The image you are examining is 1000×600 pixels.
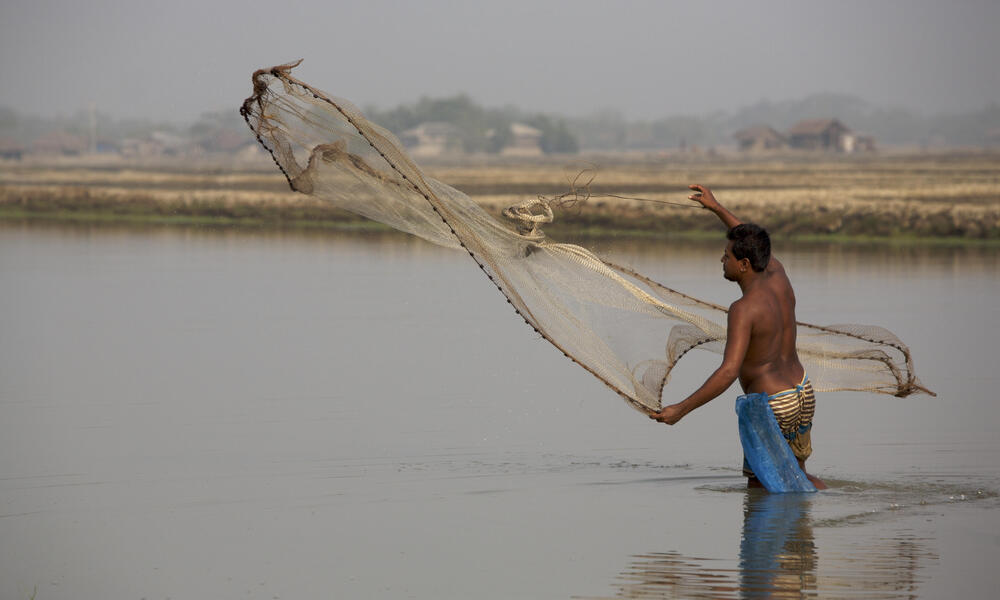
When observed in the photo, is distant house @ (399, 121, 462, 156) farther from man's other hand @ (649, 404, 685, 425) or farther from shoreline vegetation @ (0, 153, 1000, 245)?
man's other hand @ (649, 404, 685, 425)

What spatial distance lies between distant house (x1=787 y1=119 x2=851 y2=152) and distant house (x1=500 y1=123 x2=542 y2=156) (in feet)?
101

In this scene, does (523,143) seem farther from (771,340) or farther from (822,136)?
(771,340)

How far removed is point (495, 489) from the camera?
8.95 metres

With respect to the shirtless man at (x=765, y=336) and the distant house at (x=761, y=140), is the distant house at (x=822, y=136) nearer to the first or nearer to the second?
the distant house at (x=761, y=140)

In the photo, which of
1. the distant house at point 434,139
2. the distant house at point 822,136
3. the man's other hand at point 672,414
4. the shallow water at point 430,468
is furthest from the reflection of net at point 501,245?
the distant house at point 434,139

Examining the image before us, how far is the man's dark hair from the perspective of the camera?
26.5ft

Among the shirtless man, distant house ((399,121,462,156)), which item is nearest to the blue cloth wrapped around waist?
the shirtless man

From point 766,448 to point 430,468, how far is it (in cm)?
234

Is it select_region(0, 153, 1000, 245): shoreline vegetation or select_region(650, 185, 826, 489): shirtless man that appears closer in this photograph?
select_region(650, 185, 826, 489): shirtless man

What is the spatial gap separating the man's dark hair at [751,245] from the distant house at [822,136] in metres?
132

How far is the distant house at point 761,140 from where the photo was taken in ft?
458

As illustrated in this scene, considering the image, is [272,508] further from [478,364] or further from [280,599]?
[478,364]

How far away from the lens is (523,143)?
158 meters

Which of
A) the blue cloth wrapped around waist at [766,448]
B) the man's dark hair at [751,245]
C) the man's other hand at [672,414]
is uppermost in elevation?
the man's dark hair at [751,245]
